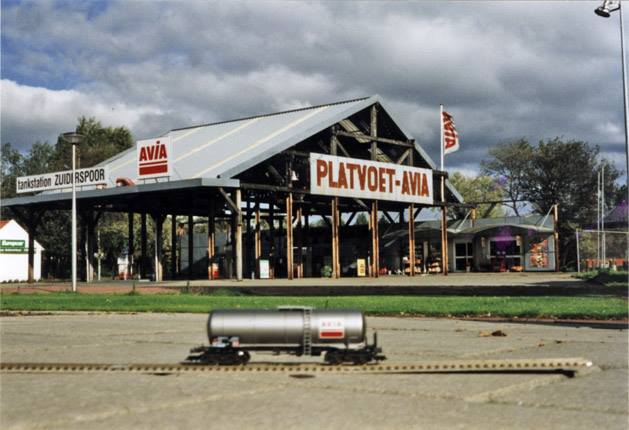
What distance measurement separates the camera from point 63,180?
4719 cm

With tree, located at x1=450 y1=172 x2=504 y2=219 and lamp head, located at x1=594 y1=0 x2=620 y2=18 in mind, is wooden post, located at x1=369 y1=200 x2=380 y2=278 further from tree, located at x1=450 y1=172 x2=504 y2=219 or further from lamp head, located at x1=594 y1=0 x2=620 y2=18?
tree, located at x1=450 y1=172 x2=504 y2=219

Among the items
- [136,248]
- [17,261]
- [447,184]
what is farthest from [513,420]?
[136,248]

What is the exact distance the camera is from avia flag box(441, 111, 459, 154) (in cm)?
5844

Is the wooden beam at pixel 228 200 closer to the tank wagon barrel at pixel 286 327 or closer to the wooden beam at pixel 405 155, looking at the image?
the wooden beam at pixel 405 155

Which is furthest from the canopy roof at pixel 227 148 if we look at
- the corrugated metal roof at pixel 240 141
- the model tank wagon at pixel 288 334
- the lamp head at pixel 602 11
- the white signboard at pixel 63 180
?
the model tank wagon at pixel 288 334

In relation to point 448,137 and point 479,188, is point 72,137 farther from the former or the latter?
point 479,188

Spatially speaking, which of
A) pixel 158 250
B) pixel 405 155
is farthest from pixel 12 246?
pixel 405 155

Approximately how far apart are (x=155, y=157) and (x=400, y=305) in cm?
2459

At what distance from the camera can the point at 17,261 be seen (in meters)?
64.1

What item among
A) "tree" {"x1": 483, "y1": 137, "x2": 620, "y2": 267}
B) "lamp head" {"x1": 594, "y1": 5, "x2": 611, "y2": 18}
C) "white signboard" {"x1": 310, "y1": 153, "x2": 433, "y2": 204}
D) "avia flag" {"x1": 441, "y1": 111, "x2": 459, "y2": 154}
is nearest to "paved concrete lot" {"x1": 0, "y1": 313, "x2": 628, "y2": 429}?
"lamp head" {"x1": 594, "y1": 5, "x2": 611, "y2": 18}

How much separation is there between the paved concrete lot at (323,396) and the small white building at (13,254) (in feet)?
181

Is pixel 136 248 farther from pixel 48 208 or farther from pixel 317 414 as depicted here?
pixel 317 414

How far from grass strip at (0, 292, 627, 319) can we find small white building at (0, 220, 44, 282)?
38.0 metres

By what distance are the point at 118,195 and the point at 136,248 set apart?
36.0 m
